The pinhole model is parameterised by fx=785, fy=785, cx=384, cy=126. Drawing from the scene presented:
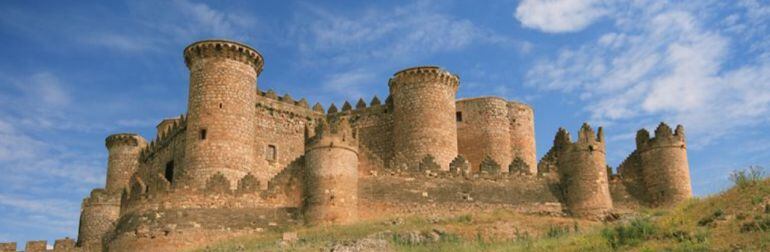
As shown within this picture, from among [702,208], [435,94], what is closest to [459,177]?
[435,94]

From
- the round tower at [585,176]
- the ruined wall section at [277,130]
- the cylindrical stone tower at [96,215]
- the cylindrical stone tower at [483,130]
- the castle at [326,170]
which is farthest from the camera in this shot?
the cylindrical stone tower at [483,130]

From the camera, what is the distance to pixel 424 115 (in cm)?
3625

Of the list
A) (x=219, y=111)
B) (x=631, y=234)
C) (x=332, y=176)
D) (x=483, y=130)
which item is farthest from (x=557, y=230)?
(x=483, y=130)

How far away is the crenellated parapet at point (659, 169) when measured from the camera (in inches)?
1190

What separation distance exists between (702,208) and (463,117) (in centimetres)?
2338

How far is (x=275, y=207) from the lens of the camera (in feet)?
92.5

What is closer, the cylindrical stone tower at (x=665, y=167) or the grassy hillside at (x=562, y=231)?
the grassy hillside at (x=562, y=231)

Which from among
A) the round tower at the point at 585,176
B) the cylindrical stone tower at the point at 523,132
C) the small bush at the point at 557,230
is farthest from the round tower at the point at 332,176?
the cylindrical stone tower at the point at 523,132

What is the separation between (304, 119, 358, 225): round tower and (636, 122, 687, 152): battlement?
11.8m

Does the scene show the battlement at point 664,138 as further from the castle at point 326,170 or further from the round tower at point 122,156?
the round tower at point 122,156

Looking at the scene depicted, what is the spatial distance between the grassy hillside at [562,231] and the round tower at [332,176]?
3.32ft

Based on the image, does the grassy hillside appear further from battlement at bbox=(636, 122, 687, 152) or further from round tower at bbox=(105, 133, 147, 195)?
round tower at bbox=(105, 133, 147, 195)

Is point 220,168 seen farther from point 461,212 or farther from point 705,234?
point 705,234

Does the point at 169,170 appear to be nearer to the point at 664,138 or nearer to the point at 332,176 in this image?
the point at 332,176
